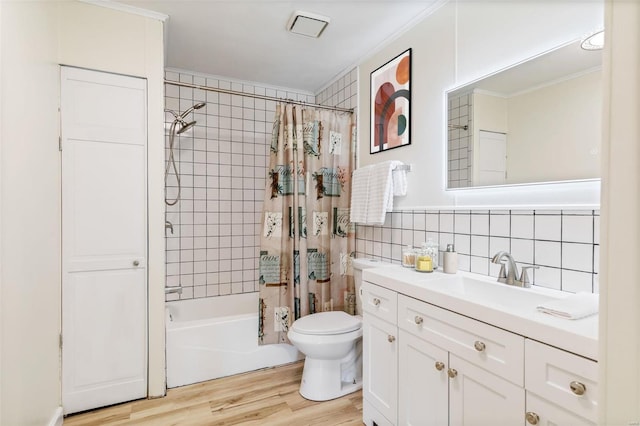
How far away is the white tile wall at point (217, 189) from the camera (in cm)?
288

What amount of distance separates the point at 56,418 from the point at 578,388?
2278 millimetres

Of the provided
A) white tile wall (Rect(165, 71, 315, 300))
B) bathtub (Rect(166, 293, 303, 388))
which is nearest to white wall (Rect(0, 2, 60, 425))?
bathtub (Rect(166, 293, 303, 388))

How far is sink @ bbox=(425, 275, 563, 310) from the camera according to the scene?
127cm

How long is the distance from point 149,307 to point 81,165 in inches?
36.1

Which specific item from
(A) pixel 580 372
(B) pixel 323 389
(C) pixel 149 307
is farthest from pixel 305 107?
(A) pixel 580 372

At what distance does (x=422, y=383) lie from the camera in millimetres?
1375

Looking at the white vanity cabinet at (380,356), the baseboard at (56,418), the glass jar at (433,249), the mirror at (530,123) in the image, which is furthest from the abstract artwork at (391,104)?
the baseboard at (56,418)

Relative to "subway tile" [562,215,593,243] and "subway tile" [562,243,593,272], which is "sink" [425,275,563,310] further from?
"subway tile" [562,215,593,243]

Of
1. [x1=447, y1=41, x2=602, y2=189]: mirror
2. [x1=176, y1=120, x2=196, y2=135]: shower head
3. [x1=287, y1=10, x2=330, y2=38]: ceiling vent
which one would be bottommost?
[x1=447, y1=41, x2=602, y2=189]: mirror

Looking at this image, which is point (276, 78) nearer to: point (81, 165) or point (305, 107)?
point (305, 107)

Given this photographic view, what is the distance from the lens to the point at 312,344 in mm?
1937

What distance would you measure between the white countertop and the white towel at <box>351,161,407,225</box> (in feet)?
1.49

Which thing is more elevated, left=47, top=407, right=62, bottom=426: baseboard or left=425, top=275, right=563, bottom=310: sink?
left=425, top=275, right=563, bottom=310: sink

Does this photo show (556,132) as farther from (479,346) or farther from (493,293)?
(479,346)
